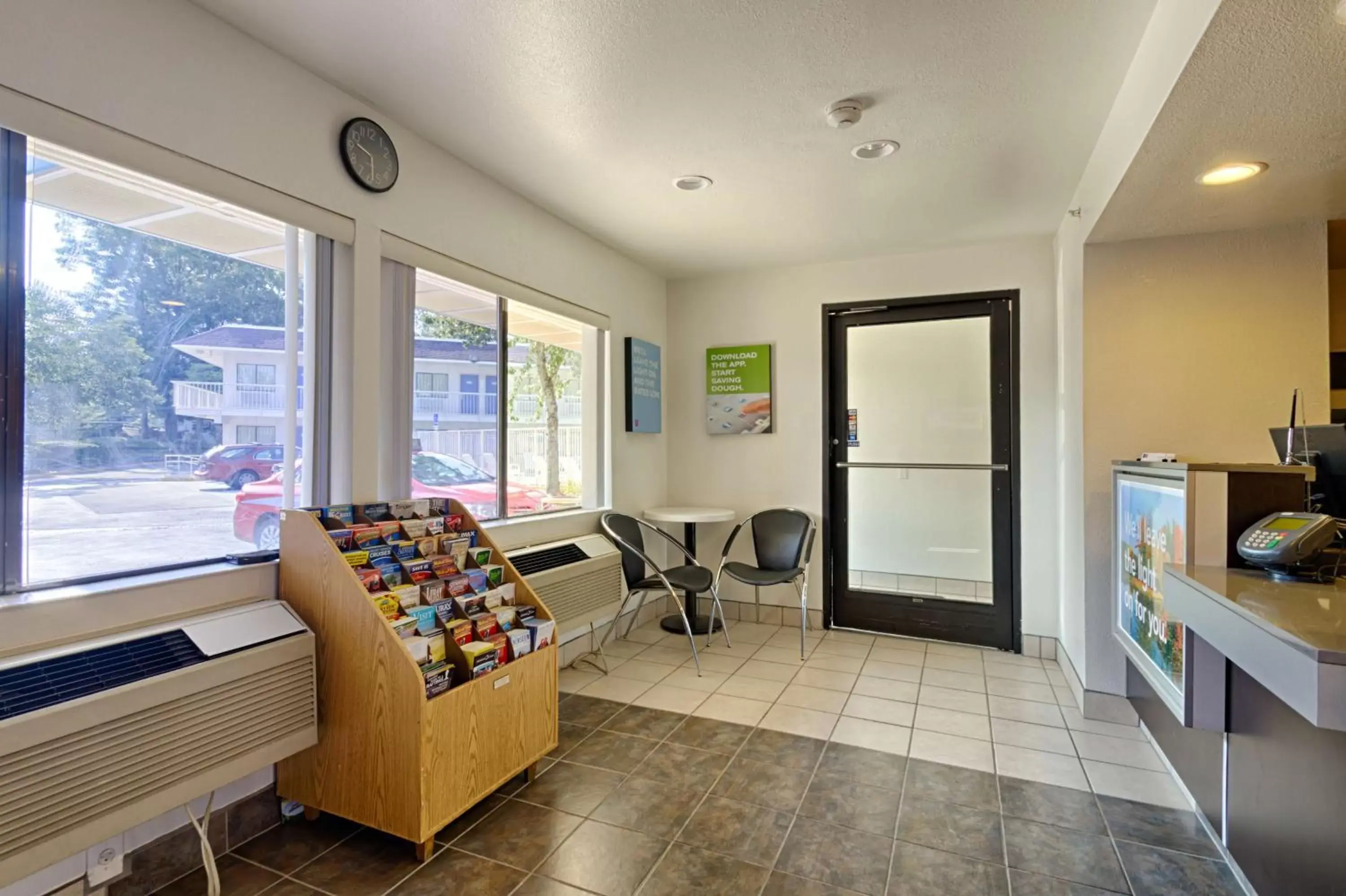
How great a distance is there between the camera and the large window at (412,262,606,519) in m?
3.12

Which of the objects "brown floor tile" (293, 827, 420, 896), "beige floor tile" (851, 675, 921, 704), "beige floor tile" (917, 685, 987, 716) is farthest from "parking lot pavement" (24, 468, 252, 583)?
"beige floor tile" (917, 685, 987, 716)

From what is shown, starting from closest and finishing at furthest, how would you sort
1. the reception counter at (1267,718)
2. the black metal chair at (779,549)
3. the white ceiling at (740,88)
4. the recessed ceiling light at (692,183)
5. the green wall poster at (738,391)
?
the reception counter at (1267,718), the white ceiling at (740,88), the recessed ceiling light at (692,183), the black metal chair at (779,549), the green wall poster at (738,391)

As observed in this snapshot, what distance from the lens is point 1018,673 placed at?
3783mm

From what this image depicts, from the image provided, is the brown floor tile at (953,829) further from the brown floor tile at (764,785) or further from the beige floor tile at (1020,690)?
the beige floor tile at (1020,690)

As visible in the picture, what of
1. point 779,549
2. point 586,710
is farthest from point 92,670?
point 779,549

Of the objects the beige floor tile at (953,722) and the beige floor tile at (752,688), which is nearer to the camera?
the beige floor tile at (953,722)

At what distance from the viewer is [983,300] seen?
14.1ft

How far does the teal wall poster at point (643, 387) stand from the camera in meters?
4.58

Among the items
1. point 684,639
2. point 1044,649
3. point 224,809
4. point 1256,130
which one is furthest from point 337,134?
point 1044,649

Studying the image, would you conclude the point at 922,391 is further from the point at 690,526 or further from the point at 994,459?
the point at 690,526

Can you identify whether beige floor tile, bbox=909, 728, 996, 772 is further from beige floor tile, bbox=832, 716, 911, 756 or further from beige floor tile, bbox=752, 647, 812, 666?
beige floor tile, bbox=752, 647, 812, 666

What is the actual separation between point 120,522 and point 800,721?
111 inches

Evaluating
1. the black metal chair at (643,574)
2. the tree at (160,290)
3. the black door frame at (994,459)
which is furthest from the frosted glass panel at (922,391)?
the tree at (160,290)

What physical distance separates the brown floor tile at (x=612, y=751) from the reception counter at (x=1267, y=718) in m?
1.96
